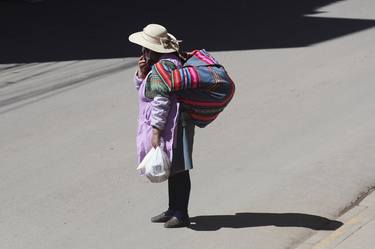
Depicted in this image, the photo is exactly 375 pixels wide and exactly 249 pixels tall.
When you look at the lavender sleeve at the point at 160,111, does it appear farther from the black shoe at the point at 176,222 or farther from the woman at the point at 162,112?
the black shoe at the point at 176,222

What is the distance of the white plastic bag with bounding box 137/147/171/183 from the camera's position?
6.87 m

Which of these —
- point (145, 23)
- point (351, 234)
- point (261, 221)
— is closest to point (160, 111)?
point (261, 221)

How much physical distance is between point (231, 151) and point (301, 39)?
21.7 ft

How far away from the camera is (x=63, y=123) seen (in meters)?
11.1

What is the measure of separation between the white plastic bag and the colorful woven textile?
0.40 m

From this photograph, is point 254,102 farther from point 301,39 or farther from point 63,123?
point 301,39

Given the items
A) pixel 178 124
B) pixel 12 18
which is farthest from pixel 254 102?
pixel 12 18

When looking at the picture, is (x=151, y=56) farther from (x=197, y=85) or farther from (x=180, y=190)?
(x=180, y=190)

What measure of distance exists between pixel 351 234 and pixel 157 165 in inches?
62.6

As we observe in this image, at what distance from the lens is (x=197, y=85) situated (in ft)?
22.4

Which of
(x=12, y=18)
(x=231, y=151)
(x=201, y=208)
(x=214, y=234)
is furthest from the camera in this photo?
(x=12, y=18)

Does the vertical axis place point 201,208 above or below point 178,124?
below

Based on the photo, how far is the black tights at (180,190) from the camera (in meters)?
7.24

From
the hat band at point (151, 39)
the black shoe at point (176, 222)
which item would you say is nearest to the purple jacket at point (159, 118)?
the hat band at point (151, 39)
